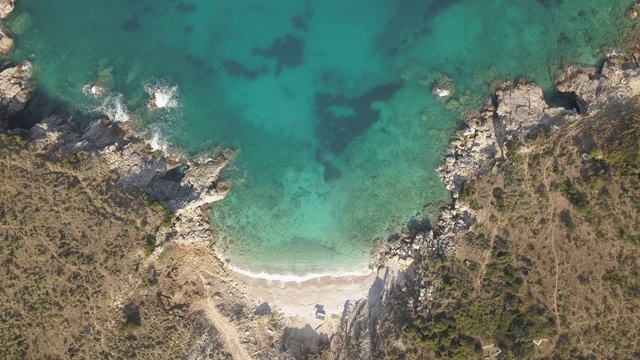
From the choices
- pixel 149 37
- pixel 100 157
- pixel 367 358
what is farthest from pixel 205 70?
pixel 367 358

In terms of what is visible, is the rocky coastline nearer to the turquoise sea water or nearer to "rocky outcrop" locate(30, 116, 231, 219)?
"rocky outcrop" locate(30, 116, 231, 219)

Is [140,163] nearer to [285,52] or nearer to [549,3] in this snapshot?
[285,52]

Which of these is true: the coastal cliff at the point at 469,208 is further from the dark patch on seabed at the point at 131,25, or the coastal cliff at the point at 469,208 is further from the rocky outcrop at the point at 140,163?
the dark patch on seabed at the point at 131,25

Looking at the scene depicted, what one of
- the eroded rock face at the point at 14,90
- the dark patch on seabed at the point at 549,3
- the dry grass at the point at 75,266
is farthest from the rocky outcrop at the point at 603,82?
the eroded rock face at the point at 14,90

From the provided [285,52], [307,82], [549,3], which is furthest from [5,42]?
[549,3]

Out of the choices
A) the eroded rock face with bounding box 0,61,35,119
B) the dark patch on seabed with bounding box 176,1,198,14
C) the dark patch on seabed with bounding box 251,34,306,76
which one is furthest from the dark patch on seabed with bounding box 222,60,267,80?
the eroded rock face with bounding box 0,61,35,119
